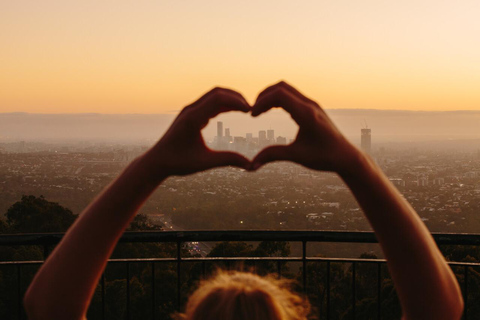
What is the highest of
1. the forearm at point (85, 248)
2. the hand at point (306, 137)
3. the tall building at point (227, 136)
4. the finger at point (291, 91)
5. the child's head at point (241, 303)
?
the tall building at point (227, 136)

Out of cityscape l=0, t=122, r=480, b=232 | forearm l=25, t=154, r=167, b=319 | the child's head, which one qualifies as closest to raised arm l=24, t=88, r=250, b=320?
forearm l=25, t=154, r=167, b=319

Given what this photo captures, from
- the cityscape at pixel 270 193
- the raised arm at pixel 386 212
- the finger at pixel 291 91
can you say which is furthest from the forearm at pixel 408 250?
the cityscape at pixel 270 193

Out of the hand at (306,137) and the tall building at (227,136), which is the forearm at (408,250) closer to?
the hand at (306,137)

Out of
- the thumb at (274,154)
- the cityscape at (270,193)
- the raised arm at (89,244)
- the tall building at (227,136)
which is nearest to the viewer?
the thumb at (274,154)

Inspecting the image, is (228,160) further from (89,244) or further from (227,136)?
(227,136)

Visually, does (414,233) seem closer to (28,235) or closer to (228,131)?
(28,235)

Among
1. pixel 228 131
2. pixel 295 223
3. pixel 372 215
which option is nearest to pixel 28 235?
pixel 372 215

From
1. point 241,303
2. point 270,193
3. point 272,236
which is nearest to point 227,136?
point 270,193
